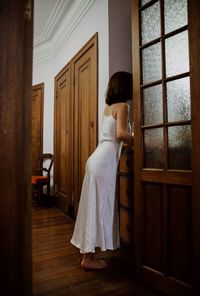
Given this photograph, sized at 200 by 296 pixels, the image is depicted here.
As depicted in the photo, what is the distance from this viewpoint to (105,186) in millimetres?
1701

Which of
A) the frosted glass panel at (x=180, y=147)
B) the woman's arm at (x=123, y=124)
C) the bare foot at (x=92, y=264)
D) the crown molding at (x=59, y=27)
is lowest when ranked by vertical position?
the bare foot at (x=92, y=264)

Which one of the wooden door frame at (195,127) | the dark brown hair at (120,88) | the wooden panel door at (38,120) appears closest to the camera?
Result: the wooden door frame at (195,127)

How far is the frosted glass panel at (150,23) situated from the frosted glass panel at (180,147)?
0.65 m

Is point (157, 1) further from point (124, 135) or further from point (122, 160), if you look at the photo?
point (122, 160)

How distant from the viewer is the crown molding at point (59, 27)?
301 cm

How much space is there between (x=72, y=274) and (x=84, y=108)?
1945 millimetres

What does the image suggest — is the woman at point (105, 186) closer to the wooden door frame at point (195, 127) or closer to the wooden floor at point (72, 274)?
the wooden floor at point (72, 274)

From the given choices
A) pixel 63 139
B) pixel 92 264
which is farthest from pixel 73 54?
pixel 92 264

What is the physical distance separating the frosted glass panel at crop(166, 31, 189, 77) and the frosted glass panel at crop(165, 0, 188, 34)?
6 centimetres

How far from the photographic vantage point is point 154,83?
4.80 feet

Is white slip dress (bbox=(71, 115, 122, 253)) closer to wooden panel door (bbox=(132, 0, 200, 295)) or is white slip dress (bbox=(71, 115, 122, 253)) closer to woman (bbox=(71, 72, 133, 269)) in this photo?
woman (bbox=(71, 72, 133, 269))

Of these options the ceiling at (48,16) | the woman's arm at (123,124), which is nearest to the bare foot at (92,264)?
the woman's arm at (123,124)

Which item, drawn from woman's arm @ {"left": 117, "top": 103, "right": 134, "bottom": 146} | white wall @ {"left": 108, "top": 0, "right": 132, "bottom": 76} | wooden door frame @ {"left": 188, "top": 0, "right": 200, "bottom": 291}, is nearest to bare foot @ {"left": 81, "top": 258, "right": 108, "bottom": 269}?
wooden door frame @ {"left": 188, "top": 0, "right": 200, "bottom": 291}

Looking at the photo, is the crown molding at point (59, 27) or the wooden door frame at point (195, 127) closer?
the wooden door frame at point (195, 127)
